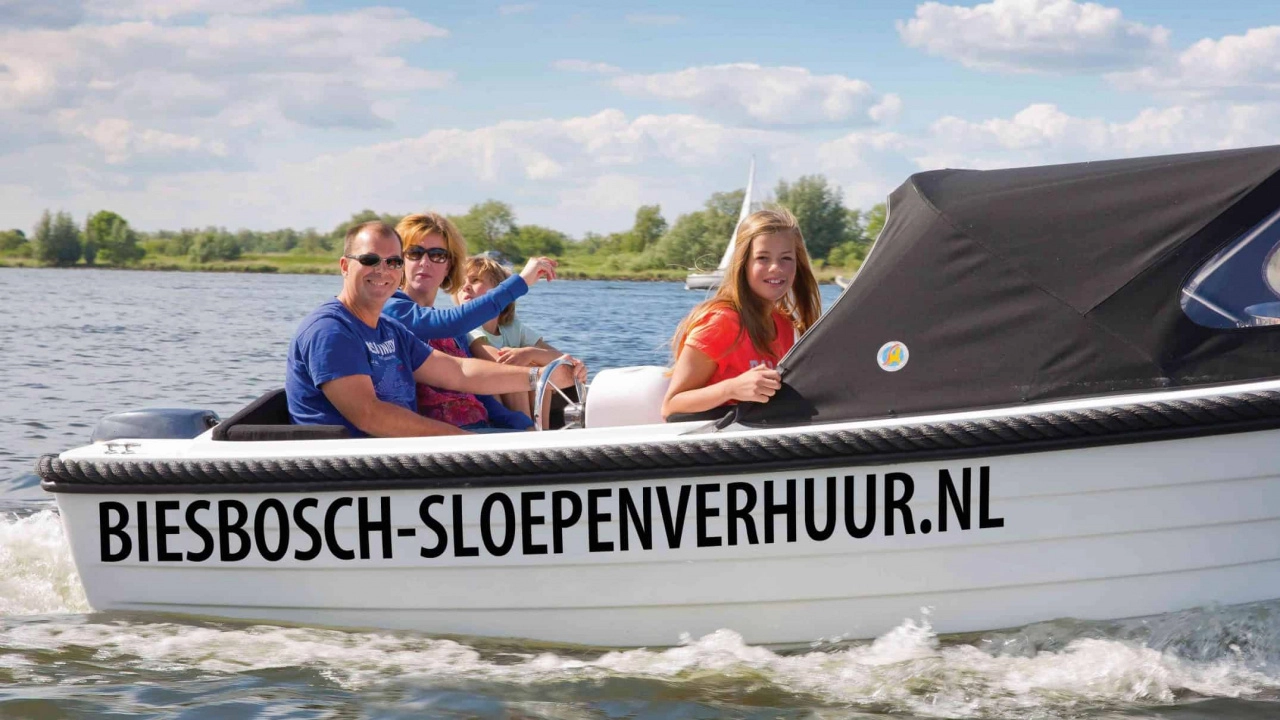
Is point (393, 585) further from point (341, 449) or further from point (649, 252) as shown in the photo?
point (649, 252)

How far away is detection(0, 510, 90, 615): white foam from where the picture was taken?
4.59 m

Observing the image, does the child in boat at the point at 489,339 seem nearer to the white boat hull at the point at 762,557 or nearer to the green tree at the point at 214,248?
the white boat hull at the point at 762,557

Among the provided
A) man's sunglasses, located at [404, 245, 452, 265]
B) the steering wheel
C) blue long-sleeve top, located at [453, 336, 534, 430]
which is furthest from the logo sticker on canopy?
man's sunglasses, located at [404, 245, 452, 265]

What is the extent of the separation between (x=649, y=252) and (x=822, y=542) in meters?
47.7

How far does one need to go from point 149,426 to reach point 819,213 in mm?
43063

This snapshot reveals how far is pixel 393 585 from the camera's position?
3.83 m

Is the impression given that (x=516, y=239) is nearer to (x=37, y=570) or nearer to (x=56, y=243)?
(x=56, y=243)

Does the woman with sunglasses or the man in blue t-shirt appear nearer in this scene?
the man in blue t-shirt

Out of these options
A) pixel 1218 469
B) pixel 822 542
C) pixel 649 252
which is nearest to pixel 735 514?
pixel 822 542

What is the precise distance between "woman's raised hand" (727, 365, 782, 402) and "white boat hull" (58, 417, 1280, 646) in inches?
9.1

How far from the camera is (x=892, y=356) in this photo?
3.50 meters

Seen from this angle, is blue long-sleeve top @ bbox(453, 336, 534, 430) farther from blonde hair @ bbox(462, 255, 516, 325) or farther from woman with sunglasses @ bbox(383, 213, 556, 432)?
blonde hair @ bbox(462, 255, 516, 325)

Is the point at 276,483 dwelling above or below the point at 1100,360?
below

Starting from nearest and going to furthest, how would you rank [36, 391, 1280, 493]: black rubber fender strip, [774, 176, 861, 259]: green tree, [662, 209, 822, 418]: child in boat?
[36, 391, 1280, 493]: black rubber fender strip, [662, 209, 822, 418]: child in boat, [774, 176, 861, 259]: green tree
